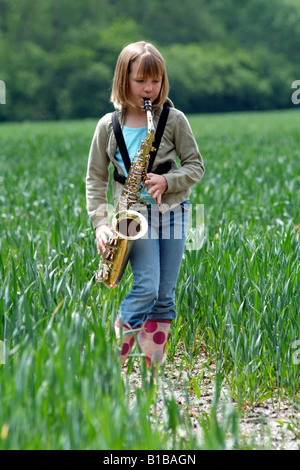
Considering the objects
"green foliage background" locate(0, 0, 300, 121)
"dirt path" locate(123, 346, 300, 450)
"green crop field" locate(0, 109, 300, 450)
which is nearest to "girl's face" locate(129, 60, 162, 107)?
"green crop field" locate(0, 109, 300, 450)

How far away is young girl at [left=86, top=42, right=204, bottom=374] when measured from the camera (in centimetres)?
252

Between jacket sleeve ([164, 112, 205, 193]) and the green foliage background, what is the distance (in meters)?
44.9

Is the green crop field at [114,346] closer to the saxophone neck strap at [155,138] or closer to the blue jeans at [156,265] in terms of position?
the blue jeans at [156,265]

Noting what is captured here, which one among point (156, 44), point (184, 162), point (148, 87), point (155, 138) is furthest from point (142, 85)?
point (156, 44)

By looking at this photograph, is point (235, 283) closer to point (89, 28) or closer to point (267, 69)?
point (89, 28)

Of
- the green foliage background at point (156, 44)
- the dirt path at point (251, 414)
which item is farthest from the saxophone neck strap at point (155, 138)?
the green foliage background at point (156, 44)

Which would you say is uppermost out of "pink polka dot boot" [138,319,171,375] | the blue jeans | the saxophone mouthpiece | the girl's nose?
the girl's nose

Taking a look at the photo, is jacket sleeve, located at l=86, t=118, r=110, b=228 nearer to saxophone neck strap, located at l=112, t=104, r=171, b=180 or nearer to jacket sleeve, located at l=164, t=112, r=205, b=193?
saxophone neck strap, located at l=112, t=104, r=171, b=180

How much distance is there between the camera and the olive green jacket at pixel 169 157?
2596 mm

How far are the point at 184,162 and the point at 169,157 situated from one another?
0.24 ft

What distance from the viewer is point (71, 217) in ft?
15.8

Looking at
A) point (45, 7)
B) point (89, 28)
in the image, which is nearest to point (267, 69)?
point (89, 28)

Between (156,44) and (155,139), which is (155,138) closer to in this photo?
(155,139)

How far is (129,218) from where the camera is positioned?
2533mm
